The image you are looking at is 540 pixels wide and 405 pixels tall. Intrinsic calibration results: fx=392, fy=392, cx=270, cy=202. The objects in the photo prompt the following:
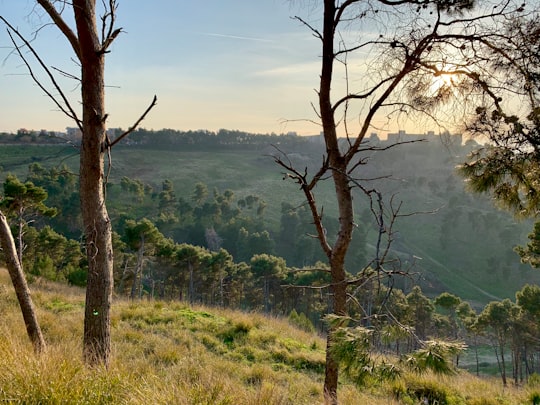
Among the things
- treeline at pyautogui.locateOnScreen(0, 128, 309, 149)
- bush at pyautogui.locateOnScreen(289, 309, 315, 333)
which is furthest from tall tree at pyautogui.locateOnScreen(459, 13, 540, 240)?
treeline at pyautogui.locateOnScreen(0, 128, 309, 149)

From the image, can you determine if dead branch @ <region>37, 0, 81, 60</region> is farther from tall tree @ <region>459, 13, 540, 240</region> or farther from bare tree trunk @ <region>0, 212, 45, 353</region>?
tall tree @ <region>459, 13, 540, 240</region>

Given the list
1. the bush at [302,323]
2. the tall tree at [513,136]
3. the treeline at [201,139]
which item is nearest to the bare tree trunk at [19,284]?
the tall tree at [513,136]

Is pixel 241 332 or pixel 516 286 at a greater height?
pixel 241 332

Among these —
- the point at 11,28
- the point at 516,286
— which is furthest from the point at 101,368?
the point at 516,286

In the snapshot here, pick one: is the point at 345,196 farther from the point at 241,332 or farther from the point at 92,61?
the point at 241,332

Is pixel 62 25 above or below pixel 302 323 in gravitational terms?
above

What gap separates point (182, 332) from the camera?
26.0 feet

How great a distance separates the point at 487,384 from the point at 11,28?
27.0 feet

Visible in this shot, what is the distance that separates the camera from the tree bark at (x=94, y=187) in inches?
122

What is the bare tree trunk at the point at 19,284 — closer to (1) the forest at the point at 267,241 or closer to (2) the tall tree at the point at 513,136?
(1) the forest at the point at 267,241

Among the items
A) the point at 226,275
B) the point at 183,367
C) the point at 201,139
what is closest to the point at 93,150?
the point at 183,367

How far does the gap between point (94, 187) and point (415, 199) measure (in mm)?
104263

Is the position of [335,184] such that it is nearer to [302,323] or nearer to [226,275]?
[302,323]

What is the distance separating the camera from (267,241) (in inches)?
2336
